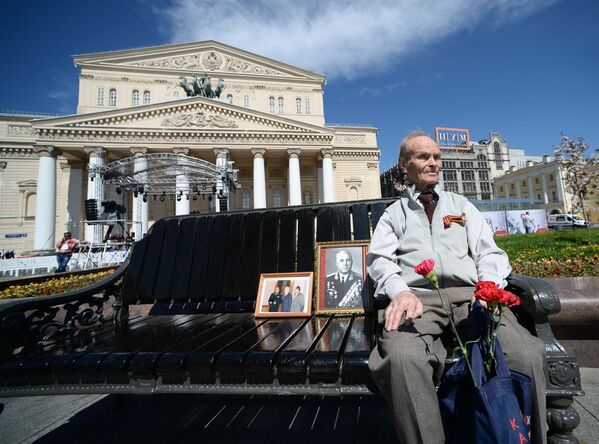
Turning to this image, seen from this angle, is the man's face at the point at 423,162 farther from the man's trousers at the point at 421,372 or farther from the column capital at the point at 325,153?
the column capital at the point at 325,153

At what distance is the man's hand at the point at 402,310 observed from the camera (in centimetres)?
124

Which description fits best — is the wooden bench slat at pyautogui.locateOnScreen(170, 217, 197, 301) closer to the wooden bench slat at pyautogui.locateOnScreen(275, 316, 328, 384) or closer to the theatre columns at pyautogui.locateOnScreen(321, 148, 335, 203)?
the wooden bench slat at pyautogui.locateOnScreen(275, 316, 328, 384)

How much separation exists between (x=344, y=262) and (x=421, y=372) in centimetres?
116

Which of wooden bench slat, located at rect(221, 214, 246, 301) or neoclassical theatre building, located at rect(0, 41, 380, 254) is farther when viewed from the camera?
neoclassical theatre building, located at rect(0, 41, 380, 254)

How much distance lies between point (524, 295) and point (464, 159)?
73256 mm

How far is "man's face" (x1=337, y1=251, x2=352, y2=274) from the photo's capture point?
2.19 metres

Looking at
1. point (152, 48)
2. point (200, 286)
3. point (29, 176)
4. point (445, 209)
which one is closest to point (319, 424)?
point (200, 286)

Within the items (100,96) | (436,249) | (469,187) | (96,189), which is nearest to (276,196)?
(96,189)

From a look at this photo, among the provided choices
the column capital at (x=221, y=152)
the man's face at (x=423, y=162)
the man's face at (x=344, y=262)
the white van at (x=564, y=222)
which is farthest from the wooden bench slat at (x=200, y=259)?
the white van at (x=564, y=222)

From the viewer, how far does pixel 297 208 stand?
103 inches

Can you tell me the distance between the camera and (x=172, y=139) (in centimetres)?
2705

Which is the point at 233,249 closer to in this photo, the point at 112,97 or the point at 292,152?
the point at 292,152

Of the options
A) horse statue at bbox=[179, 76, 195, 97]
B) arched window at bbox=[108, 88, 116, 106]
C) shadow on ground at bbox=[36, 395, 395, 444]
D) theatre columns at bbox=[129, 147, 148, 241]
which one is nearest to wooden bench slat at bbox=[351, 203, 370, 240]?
shadow on ground at bbox=[36, 395, 395, 444]

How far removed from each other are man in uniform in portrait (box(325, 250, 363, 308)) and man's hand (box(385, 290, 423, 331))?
31.0 inches
